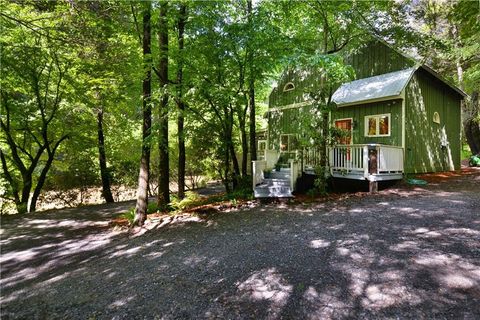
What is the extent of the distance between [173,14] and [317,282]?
7.70m

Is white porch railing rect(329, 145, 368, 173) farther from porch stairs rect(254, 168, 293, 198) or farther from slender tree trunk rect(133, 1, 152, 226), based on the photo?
slender tree trunk rect(133, 1, 152, 226)

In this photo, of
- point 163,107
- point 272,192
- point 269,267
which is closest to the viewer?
point 269,267

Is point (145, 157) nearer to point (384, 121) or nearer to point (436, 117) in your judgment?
point (384, 121)

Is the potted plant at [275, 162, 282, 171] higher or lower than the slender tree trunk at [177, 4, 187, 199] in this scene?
lower

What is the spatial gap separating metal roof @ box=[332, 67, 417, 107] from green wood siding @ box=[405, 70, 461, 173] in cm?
54

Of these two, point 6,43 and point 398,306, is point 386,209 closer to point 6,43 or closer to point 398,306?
point 398,306

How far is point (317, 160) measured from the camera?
9383mm

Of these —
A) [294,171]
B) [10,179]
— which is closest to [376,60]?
[294,171]

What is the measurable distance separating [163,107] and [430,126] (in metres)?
11.0

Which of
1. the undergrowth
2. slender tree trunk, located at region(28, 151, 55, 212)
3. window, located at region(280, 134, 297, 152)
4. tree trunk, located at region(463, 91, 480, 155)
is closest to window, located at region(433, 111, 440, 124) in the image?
window, located at region(280, 134, 297, 152)

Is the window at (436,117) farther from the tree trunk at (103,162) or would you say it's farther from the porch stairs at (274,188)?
the tree trunk at (103,162)

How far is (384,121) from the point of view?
34.0ft

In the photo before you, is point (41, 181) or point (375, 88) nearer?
point (375, 88)

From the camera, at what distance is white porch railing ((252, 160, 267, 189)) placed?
9.05 meters
